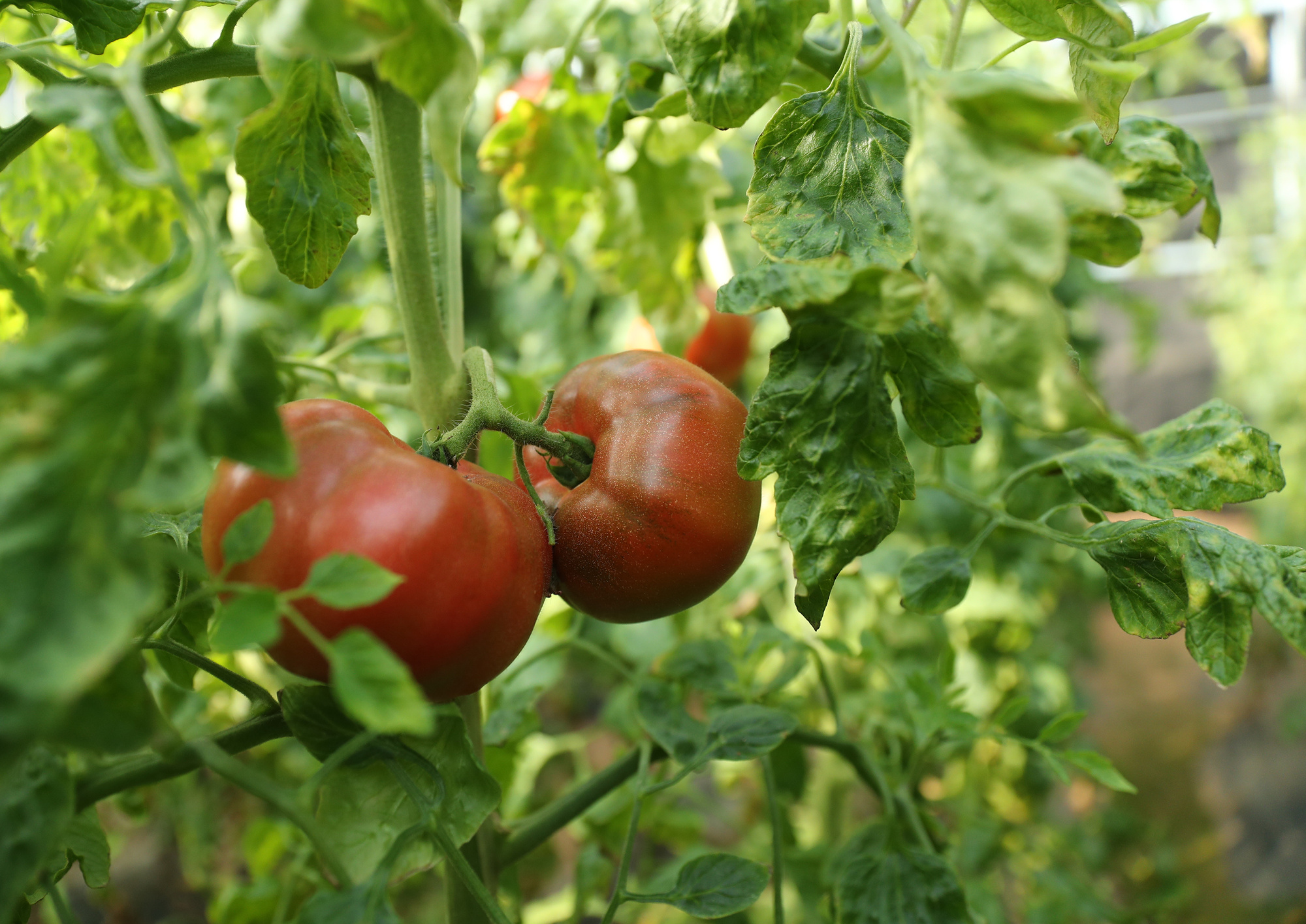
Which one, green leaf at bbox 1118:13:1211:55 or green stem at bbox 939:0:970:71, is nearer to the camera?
green leaf at bbox 1118:13:1211:55

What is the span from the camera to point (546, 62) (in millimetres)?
1270

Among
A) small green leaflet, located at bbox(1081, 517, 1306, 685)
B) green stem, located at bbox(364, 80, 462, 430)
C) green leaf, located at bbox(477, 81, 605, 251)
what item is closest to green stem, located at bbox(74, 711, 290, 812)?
green stem, located at bbox(364, 80, 462, 430)

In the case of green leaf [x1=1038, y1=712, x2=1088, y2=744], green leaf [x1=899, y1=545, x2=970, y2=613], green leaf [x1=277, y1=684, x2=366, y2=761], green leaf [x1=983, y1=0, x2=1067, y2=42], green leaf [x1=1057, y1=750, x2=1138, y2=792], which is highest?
green leaf [x1=983, y1=0, x2=1067, y2=42]

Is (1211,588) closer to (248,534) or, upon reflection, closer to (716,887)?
(716,887)

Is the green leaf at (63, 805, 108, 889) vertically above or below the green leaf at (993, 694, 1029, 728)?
above

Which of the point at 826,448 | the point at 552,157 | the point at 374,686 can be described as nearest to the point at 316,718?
the point at 374,686

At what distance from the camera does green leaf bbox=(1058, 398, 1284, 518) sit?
49cm

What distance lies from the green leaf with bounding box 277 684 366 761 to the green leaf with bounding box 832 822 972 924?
1.14 ft

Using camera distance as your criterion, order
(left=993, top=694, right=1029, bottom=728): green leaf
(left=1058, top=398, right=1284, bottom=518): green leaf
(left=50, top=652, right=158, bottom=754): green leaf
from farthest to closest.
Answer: (left=993, top=694, right=1029, bottom=728): green leaf, (left=1058, top=398, right=1284, bottom=518): green leaf, (left=50, top=652, right=158, bottom=754): green leaf

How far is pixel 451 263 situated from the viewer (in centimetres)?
55

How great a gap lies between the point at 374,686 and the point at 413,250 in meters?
0.28

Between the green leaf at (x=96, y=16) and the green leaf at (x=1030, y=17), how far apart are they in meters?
0.42

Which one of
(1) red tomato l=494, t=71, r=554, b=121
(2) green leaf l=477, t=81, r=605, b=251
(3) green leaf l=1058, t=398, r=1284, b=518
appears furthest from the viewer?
(1) red tomato l=494, t=71, r=554, b=121

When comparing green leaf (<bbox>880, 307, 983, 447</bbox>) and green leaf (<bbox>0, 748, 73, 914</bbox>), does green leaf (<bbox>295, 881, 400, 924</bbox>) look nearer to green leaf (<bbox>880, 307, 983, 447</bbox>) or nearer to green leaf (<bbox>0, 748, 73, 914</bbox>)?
green leaf (<bbox>0, 748, 73, 914</bbox>)
